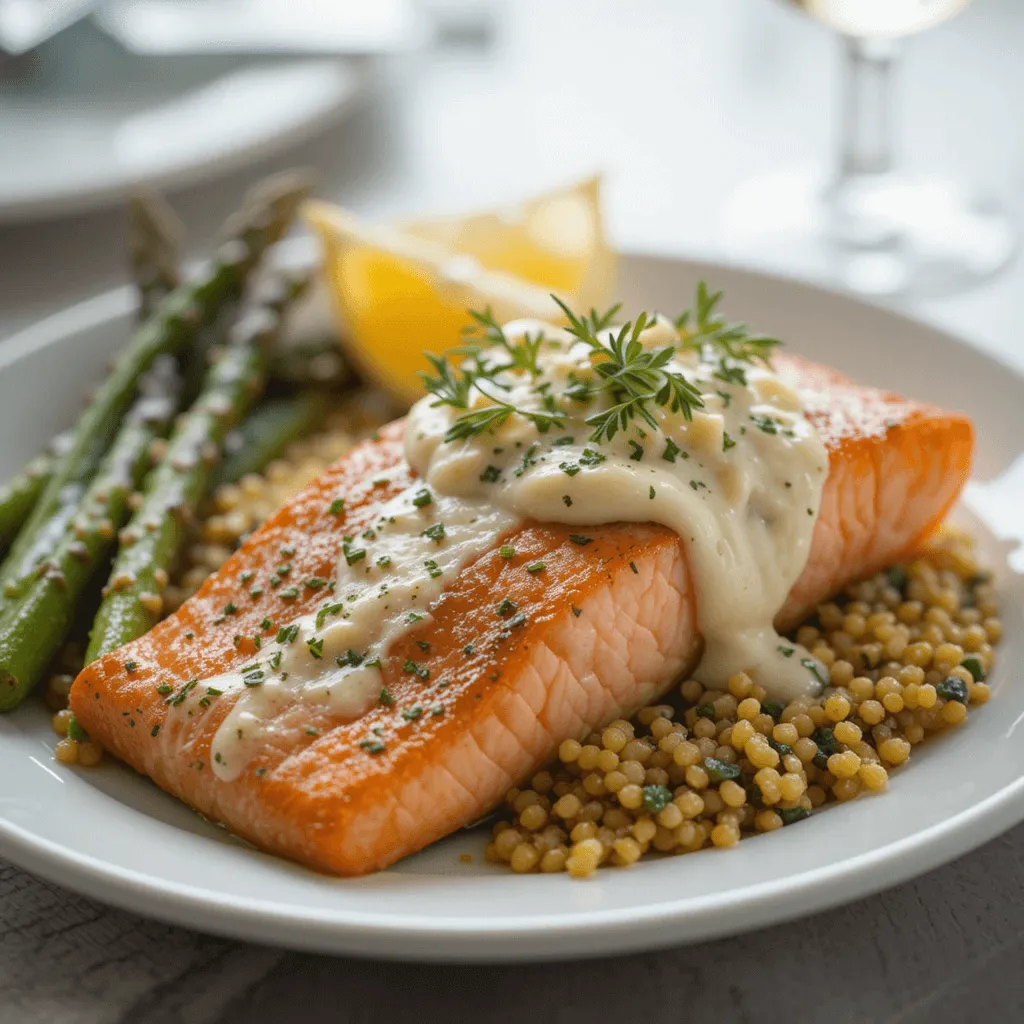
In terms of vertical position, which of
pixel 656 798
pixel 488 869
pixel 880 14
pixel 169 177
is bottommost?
pixel 488 869

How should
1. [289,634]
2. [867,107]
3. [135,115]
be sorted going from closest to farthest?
[289,634], [867,107], [135,115]

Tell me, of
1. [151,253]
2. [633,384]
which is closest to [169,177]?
[151,253]

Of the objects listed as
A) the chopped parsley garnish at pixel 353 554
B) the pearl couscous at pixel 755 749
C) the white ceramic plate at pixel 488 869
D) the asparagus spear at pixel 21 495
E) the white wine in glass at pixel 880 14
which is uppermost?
the white wine in glass at pixel 880 14

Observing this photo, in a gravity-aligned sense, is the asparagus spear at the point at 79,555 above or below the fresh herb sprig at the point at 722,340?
below

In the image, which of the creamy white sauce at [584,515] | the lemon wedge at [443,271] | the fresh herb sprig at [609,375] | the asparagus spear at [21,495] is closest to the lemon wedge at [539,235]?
the lemon wedge at [443,271]

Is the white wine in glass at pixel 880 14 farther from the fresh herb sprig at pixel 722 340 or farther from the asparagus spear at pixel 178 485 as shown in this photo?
the asparagus spear at pixel 178 485

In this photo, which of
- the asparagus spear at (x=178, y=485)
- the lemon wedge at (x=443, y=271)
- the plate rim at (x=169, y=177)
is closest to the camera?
the asparagus spear at (x=178, y=485)

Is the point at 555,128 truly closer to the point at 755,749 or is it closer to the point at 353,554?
the point at 353,554
